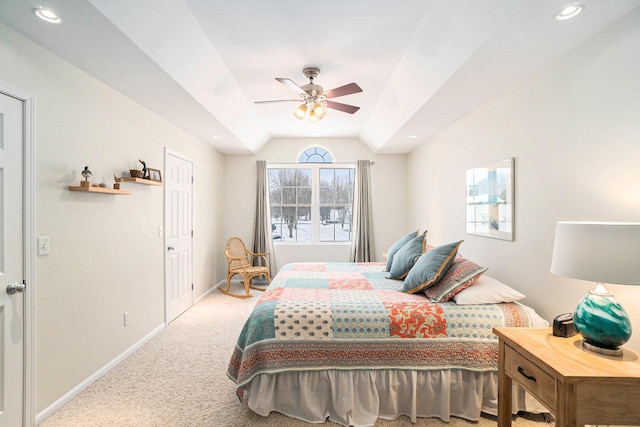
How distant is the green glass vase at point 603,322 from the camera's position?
54.1 inches

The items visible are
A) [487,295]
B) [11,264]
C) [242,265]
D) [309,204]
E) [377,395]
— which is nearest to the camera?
[11,264]

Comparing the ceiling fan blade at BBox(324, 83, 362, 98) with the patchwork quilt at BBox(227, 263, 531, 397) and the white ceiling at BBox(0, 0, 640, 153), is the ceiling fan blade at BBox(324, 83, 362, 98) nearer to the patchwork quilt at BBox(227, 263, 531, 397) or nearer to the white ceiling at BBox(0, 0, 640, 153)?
the white ceiling at BBox(0, 0, 640, 153)

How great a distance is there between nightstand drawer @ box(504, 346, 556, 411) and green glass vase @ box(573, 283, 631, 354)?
297 millimetres

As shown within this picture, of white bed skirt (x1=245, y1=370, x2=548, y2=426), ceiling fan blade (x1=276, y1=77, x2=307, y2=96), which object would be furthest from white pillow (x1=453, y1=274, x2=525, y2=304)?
ceiling fan blade (x1=276, y1=77, x2=307, y2=96)

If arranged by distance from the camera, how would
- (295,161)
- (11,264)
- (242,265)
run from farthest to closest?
(295,161)
(242,265)
(11,264)

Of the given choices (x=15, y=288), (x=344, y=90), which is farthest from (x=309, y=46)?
(x=15, y=288)

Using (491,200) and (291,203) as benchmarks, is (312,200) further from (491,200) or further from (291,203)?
(491,200)

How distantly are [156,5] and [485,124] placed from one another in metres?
2.87

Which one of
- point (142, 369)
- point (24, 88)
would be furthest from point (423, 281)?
point (24, 88)

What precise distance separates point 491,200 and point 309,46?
85.0 inches

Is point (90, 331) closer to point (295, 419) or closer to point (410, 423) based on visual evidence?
→ point (295, 419)

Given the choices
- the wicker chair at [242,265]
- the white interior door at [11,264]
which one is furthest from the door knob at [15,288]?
the wicker chair at [242,265]

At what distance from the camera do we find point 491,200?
2.89 m

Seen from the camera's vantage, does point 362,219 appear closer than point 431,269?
No
